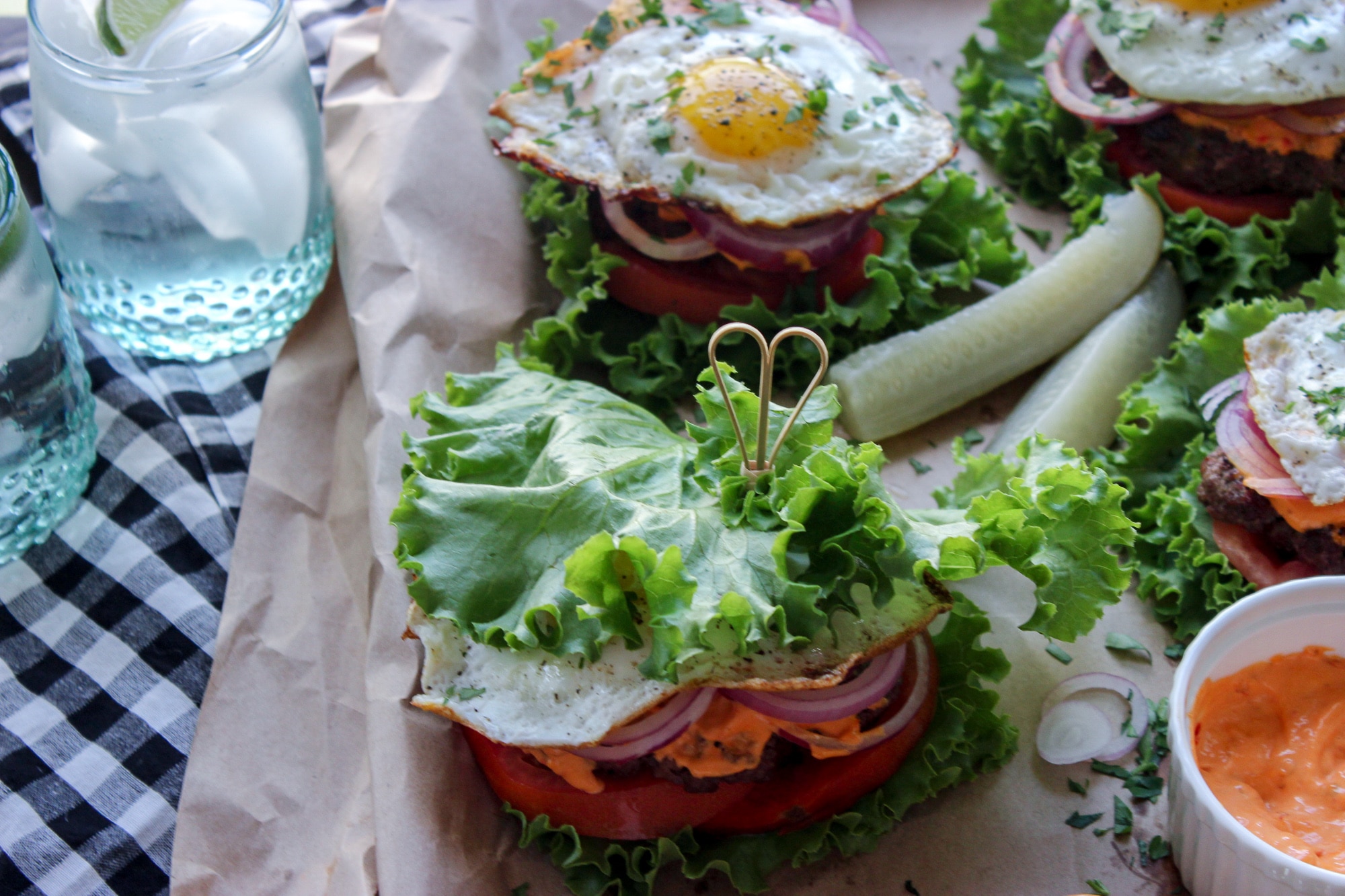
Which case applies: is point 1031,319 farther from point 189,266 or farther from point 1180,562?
point 189,266

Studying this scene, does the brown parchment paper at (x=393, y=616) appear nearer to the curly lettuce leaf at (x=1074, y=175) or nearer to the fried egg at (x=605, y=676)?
the curly lettuce leaf at (x=1074, y=175)

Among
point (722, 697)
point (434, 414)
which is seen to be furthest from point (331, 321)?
point (722, 697)

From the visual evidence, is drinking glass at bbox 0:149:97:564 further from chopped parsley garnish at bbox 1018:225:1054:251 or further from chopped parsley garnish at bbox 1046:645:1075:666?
chopped parsley garnish at bbox 1018:225:1054:251

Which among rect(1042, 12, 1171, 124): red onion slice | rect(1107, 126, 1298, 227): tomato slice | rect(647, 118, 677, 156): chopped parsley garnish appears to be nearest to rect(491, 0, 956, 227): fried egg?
rect(647, 118, 677, 156): chopped parsley garnish

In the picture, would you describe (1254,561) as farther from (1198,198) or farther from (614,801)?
(614,801)

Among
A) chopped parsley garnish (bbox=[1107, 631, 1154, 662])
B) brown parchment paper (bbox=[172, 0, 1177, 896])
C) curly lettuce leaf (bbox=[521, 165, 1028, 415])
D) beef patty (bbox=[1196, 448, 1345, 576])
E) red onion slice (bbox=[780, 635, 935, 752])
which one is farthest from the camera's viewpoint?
curly lettuce leaf (bbox=[521, 165, 1028, 415])

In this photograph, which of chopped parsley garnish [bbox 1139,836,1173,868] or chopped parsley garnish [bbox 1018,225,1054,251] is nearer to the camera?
chopped parsley garnish [bbox 1139,836,1173,868]
